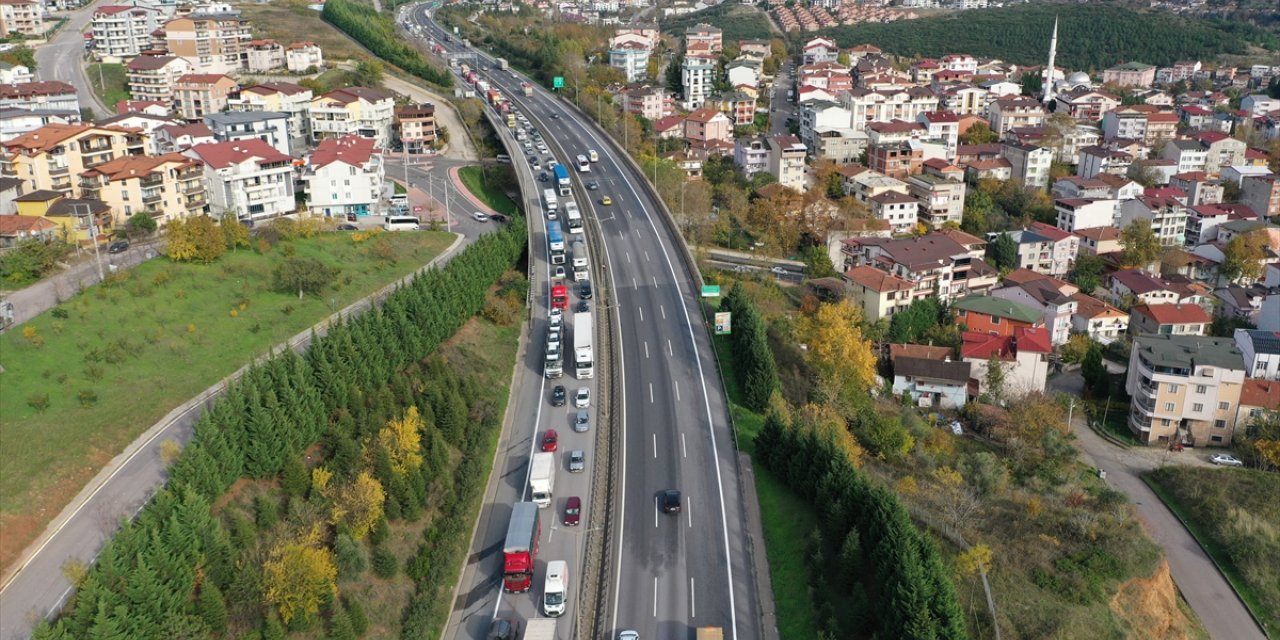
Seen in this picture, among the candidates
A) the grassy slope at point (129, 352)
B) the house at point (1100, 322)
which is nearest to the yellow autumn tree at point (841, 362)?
the house at point (1100, 322)

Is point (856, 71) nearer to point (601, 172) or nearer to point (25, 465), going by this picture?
→ point (601, 172)

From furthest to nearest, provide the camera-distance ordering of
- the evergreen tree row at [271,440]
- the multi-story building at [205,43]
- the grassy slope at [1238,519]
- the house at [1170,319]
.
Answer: the multi-story building at [205,43] < the house at [1170,319] < the grassy slope at [1238,519] < the evergreen tree row at [271,440]

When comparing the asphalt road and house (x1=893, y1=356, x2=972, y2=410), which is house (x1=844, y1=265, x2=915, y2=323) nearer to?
house (x1=893, y1=356, x2=972, y2=410)

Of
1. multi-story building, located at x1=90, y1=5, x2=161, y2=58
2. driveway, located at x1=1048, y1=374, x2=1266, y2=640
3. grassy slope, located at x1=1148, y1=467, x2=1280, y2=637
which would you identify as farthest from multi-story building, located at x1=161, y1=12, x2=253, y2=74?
grassy slope, located at x1=1148, y1=467, x2=1280, y2=637

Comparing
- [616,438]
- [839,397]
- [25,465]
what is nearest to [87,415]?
[25,465]

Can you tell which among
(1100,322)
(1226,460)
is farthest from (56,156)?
(1226,460)

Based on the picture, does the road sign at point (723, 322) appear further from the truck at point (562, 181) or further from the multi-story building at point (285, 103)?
the multi-story building at point (285, 103)
